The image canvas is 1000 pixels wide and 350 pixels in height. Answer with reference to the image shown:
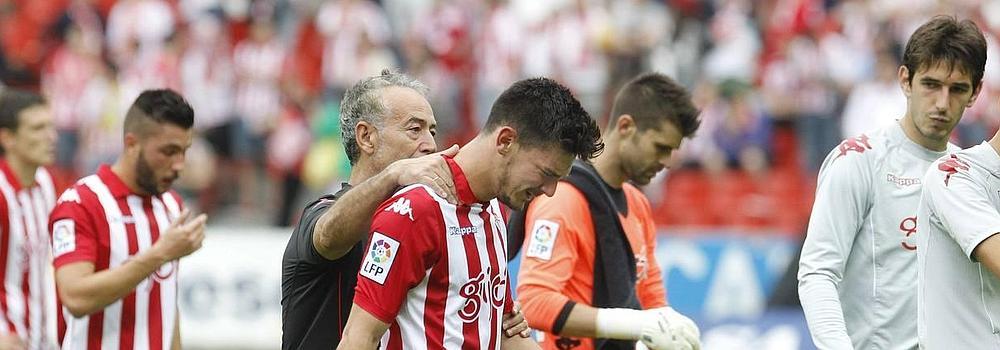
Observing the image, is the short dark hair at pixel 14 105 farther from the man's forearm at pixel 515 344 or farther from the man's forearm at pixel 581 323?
the man's forearm at pixel 515 344

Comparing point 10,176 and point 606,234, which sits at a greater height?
point 10,176

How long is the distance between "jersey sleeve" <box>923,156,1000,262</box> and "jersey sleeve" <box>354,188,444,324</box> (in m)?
1.70

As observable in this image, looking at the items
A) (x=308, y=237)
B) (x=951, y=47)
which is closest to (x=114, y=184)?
(x=308, y=237)

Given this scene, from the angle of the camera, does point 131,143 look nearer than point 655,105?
No

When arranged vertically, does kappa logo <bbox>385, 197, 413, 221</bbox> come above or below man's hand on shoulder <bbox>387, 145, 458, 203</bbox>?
below

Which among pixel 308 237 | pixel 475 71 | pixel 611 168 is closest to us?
pixel 308 237

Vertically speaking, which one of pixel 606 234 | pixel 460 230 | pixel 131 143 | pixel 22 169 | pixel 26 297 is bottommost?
pixel 26 297

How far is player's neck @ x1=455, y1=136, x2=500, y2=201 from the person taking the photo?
15.0 ft

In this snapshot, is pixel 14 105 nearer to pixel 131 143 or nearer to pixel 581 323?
pixel 131 143

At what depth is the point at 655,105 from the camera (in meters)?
6.43

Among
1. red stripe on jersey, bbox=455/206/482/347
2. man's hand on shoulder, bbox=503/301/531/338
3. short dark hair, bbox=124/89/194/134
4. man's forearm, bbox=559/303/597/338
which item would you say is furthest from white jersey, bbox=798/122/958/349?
short dark hair, bbox=124/89/194/134

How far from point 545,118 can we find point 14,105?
4.39 m

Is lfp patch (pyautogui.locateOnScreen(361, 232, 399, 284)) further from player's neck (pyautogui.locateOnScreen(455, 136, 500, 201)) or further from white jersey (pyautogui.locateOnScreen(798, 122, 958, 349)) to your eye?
white jersey (pyautogui.locateOnScreen(798, 122, 958, 349))

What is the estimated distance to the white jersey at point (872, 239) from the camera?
5.47 meters
